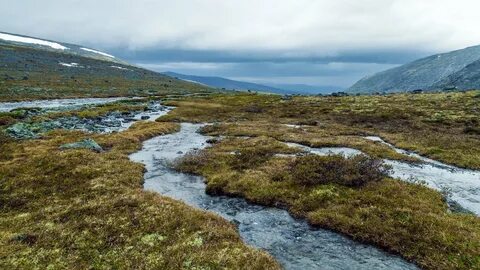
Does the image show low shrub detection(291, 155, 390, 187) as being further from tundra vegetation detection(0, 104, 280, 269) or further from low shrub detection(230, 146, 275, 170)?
tundra vegetation detection(0, 104, 280, 269)

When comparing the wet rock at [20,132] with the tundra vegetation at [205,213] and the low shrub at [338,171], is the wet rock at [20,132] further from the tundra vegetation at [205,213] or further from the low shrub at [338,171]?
the low shrub at [338,171]

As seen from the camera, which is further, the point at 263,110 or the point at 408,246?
the point at 263,110

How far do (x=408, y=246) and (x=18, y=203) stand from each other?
2196 cm

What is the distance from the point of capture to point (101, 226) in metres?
20.2

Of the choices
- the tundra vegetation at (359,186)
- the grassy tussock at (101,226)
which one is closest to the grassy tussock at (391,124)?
the tundra vegetation at (359,186)

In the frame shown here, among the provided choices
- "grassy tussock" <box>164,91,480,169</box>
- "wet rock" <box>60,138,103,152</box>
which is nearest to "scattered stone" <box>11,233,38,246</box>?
"wet rock" <box>60,138,103,152</box>

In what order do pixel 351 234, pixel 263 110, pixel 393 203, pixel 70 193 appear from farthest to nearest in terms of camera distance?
pixel 263 110, pixel 70 193, pixel 393 203, pixel 351 234

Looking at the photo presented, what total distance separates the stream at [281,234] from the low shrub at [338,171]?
4.83 m

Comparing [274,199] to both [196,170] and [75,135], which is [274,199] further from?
[75,135]

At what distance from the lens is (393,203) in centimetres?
2373

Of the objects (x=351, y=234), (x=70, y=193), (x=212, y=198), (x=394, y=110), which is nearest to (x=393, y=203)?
(x=351, y=234)

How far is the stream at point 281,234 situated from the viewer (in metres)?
17.9

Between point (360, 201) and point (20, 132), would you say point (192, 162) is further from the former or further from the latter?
point (20, 132)

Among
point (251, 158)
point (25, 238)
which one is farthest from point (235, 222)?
point (251, 158)
